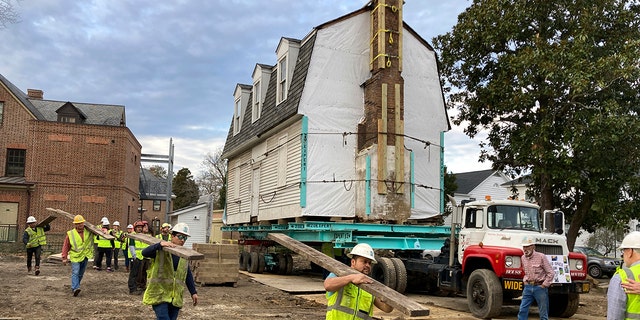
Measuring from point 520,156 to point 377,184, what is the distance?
555 centimetres

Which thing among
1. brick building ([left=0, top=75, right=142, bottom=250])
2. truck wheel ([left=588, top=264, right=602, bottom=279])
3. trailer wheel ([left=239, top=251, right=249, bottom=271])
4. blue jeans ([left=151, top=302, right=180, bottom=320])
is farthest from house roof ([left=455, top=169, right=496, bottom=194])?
blue jeans ([left=151, top=302, right=180, bottom=320])

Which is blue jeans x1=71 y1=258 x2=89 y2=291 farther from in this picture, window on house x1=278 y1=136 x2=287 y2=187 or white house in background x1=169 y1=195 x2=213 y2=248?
white house in background x1=169 y1=195 x2=213 y2=248

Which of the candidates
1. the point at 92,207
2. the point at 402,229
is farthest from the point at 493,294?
the point at 92,207

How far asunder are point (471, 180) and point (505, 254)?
45.2 metres

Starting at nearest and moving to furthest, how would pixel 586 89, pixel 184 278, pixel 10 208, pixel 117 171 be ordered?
1. pixel 184 278
2. pixel 586 89
3. pixel 10 208
4. pixel 117 171

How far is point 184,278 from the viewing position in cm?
741

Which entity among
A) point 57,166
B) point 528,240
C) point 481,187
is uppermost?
point 481,187

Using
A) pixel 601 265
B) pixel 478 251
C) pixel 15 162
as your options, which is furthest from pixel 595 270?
pixel 15 162

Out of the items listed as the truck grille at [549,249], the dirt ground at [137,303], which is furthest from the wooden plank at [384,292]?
the truck grille at [549,249]

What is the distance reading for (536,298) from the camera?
1028cm

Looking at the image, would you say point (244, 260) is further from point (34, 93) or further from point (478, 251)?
point (34, 93)

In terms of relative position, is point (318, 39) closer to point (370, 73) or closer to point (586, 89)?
point (370, 73)

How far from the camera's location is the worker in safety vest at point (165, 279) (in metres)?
6.98

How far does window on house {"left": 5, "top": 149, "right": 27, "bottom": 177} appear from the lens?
128 ft
